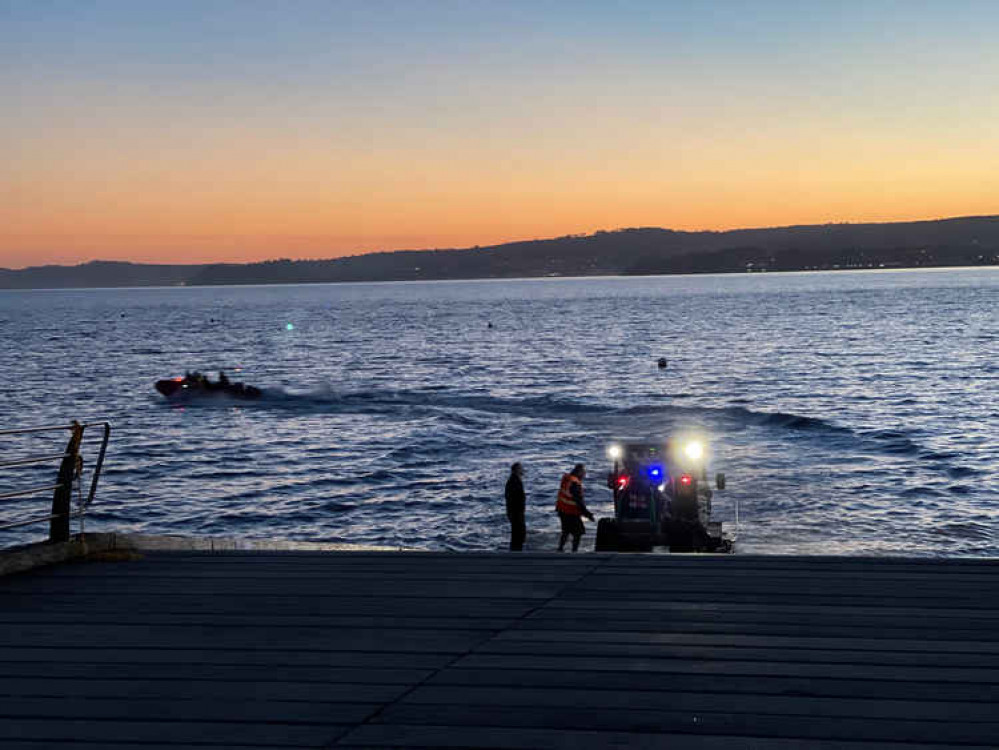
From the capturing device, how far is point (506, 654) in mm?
6234

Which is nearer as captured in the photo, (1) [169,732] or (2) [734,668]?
(1) [169,732]

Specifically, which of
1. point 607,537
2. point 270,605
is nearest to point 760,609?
point 270,605

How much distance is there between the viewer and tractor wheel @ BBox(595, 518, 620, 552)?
18875 mm

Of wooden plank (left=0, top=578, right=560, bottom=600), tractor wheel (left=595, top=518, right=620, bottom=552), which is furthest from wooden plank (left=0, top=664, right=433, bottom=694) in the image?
tractor wheel (left=595, top=518, right=620, bottom=552)

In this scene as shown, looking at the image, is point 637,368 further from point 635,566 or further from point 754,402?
point 635,566

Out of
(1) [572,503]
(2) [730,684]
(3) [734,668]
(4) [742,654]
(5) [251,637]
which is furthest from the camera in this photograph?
(1) [572,503]

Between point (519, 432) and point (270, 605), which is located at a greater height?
point (270, 605)

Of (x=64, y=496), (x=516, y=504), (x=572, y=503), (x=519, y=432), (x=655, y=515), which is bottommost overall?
(x=519, y=432)

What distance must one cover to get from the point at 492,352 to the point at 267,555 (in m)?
97.2

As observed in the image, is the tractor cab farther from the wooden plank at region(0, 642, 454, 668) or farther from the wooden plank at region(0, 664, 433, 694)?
the wooden plank at region(0, 664, 433, 694)

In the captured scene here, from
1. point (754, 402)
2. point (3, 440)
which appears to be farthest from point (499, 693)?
point (754, 402)

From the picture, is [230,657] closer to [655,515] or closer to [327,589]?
[327,589]

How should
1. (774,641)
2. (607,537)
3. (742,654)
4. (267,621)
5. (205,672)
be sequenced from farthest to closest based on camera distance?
1. (607,537)
2. (267,621)
3. (774,641)
4. (742,654)
5. (205,672)

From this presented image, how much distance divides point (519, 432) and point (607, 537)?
97.9 ft
